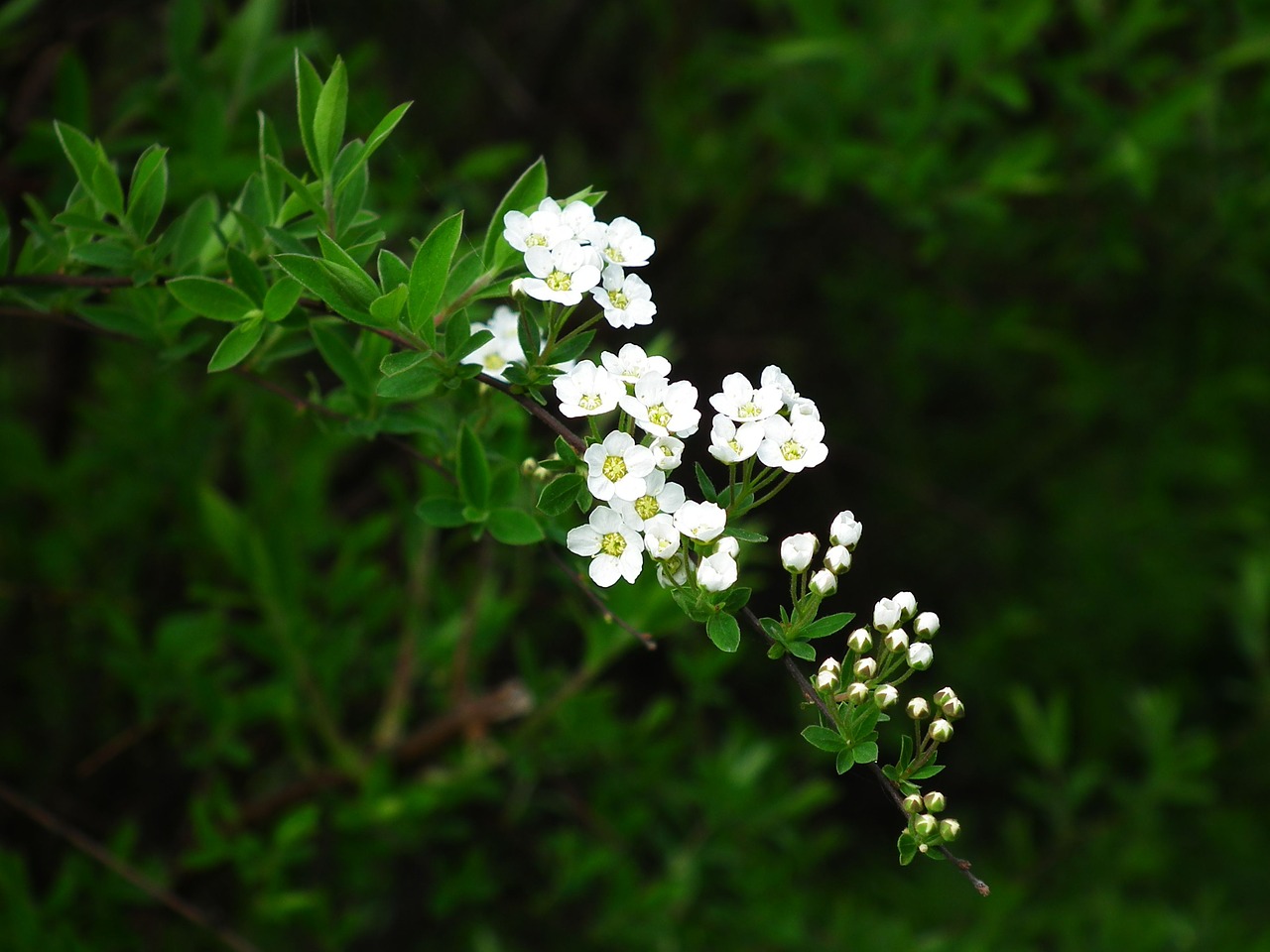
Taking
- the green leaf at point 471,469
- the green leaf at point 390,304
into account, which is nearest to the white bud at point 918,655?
the green leaf at point 471,469

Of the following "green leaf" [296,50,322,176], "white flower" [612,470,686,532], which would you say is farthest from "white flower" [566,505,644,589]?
"green leaf" [296,50,322,176]

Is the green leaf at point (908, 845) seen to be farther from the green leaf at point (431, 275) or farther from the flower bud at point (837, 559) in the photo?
the green leaf at point (431, 275)

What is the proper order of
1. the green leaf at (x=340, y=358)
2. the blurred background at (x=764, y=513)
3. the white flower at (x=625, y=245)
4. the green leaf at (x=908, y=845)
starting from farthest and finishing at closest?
the blurred background at (x=764, y=513) < the green leaf at (x=340, y=358) < the white flower at (x=625, y=245) < the green leaf at (x=908, y=845)

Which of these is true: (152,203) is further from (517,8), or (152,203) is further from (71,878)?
(517,8)

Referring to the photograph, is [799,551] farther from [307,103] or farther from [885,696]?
[307,103]

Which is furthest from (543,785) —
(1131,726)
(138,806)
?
(1131,726)

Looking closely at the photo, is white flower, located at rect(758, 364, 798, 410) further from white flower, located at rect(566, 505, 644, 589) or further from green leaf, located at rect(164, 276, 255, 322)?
green leaf, located at rect(164, 276, 255, 322)
